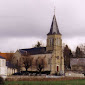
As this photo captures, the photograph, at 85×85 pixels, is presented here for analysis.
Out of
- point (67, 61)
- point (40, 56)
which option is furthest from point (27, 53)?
point (67, 61)

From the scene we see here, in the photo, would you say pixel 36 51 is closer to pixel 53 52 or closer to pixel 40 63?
pixel 53 52

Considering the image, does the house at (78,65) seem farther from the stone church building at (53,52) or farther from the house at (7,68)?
the house at (7,68)

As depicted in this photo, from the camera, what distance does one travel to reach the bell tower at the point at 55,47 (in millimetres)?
95938

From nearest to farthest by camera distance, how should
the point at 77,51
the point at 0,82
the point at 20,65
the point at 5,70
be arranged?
the point at 0,82
the point at 5,70
the point at 20,65
the point at 77,51

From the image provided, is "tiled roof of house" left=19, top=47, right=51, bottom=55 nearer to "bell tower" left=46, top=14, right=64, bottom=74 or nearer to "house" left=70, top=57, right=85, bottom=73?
"bell tower" left=46, top=14, right=64, bottom=74

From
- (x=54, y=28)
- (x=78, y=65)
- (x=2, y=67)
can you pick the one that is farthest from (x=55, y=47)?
(x=2, y=67)

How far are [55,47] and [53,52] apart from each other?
2.11 metres

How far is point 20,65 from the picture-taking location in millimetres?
95812

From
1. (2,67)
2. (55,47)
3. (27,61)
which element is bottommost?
(2,67)

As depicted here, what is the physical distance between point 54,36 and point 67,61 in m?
24.8

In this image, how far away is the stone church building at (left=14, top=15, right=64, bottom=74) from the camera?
9544 cm

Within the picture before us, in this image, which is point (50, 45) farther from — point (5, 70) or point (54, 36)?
point (5, 70)

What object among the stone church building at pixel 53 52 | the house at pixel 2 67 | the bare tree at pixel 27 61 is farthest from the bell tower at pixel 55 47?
the house at pixel 2 67

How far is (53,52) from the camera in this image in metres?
96.6
